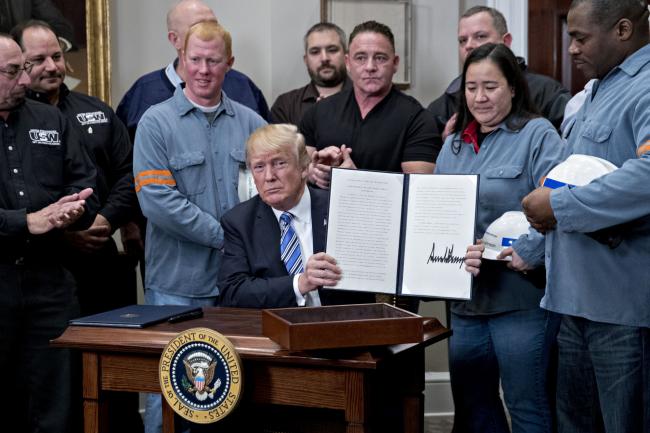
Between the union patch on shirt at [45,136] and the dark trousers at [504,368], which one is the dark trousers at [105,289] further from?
the dark trousers at [504,368]

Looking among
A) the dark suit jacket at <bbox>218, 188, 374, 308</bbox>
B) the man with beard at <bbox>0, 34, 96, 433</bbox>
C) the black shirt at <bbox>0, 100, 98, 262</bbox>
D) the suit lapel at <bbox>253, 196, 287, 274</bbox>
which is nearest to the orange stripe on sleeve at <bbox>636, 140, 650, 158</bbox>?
the dark suit jacket at <bbox>218, 188, 374, 308</bbox>

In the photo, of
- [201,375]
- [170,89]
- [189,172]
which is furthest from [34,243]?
[201,375]

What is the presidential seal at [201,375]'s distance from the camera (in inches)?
94.7

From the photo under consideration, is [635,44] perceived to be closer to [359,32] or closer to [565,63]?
[359,32]

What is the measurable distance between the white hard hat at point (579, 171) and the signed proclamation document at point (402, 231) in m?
0.46

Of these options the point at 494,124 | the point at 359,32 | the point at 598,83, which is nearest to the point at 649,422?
the point at 598,83

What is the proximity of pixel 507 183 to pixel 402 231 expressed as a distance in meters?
0.41

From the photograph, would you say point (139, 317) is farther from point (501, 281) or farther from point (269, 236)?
point (501, 281)

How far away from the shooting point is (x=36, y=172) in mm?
3557

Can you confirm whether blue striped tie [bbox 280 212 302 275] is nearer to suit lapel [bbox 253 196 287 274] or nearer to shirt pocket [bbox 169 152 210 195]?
suit lapel [bbox 253 196 287 274]

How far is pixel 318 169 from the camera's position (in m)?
3.57

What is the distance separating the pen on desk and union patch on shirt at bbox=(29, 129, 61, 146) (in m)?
1.19

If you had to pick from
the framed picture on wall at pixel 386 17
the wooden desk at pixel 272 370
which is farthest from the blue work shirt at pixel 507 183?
the framed picture on wall at pixel 386 17

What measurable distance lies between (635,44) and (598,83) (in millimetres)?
153
